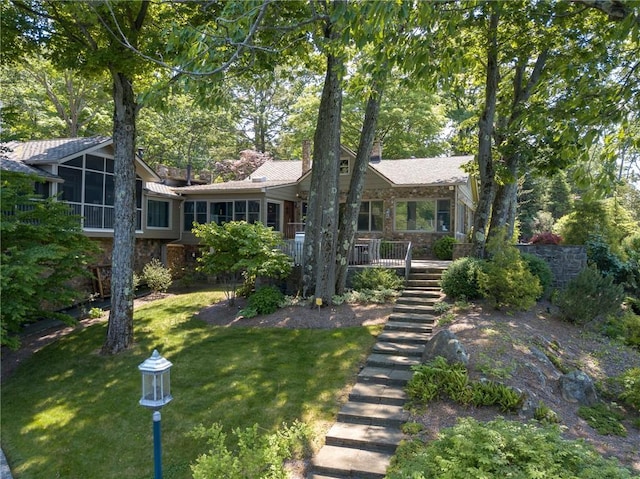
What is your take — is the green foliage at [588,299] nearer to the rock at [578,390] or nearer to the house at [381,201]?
the rock at [578,390]

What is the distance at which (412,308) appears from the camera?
1042 centimetres

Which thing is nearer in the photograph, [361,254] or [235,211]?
[361,254]

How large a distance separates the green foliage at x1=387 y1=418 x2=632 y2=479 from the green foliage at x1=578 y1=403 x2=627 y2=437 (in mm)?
2251

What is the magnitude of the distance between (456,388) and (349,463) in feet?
6.60

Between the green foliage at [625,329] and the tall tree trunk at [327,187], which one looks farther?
the tall tree trunk at [327,187]

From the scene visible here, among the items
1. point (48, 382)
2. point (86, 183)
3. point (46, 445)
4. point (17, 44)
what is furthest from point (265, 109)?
point (46, 445)

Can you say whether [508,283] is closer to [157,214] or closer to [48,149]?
[157,214]

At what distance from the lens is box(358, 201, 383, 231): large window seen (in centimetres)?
1966

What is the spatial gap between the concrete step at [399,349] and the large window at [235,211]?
457 inches

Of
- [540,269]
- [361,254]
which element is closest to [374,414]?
[540,269]

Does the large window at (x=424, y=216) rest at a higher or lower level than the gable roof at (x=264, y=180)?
lower

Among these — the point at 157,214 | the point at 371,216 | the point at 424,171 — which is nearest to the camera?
the point at 157,214

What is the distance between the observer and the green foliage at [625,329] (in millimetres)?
9539

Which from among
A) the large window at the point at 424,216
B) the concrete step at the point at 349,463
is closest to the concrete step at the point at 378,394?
the concrete step at the point at 349,463
